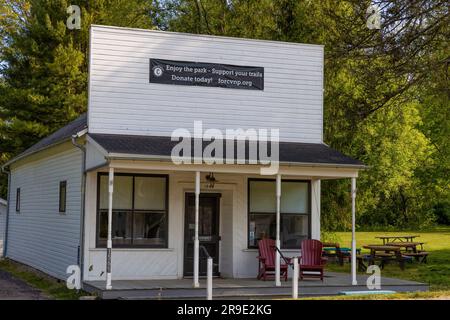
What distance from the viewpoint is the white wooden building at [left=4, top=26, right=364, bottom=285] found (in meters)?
16.5

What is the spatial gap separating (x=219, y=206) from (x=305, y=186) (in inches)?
90.5

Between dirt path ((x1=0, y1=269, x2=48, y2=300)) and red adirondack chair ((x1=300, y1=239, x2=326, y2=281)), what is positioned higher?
red adirondack chair ((x1=300, y1=239, x2=326, y2=281))

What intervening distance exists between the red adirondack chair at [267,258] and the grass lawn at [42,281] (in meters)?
4.17

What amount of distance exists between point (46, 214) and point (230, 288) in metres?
8.16

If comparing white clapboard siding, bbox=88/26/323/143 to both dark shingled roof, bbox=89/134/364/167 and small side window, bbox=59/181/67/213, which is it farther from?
small side window, bbox=59/181/67/213

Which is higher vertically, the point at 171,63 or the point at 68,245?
the point at 171,63

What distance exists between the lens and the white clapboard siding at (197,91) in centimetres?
1717

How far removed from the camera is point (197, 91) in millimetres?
17828

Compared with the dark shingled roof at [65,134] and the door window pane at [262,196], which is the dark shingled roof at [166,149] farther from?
the dark shingled roof at [65,134]

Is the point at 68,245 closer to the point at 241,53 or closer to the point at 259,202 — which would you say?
the point at 259,202

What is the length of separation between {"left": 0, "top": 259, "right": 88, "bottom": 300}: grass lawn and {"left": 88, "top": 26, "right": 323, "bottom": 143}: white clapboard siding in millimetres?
3879

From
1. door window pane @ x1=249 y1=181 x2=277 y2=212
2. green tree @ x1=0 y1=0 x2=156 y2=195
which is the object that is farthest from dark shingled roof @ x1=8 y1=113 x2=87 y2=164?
green tree @ x1=0 y1=0 x2=156 y2=195
